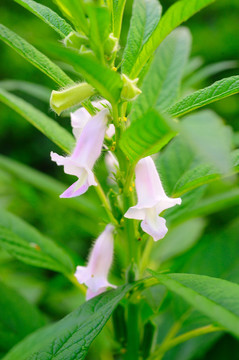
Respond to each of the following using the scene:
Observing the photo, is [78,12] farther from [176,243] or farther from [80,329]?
[176,243]

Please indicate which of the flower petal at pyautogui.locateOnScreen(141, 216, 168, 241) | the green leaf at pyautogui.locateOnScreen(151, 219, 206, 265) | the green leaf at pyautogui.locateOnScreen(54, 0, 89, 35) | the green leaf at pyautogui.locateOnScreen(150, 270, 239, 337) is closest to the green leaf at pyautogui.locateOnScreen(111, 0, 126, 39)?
the green leaf at pyautogui.locateOnScreen(54, 0, 89, 35)

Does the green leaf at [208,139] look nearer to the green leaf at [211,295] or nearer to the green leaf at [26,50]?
the green leaf at [211,295]

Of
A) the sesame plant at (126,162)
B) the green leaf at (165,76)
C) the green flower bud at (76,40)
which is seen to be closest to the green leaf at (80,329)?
the sesame plant at (126,162)

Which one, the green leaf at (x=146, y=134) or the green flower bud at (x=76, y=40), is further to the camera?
the green flower bud at (x=76, y=40)

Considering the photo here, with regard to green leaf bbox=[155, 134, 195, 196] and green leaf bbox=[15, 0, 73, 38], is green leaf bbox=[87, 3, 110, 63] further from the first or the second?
green leaf bbox=[155, 134, 195, 196]

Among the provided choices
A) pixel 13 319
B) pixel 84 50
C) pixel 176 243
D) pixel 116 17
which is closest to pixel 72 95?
pixel 84 50

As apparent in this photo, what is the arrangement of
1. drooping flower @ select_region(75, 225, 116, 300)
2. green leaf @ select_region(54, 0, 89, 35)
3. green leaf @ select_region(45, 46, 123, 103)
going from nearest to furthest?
green leaf @ select_region(45, 46, 123, 103)
green leaf @ select_region(54, 0, 89, 35)
drooping flower @ select_region(75, 225, 116, 300)

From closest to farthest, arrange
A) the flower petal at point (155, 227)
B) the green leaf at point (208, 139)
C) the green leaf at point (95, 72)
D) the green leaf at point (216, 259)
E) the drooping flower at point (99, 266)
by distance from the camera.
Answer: the green leaf at point (208, 139)
the green leaf at point (95, 72)
the flower petal at point (155, 227)
the drooping flower at point (99, 266)
the green leaf at point (216, 259)
